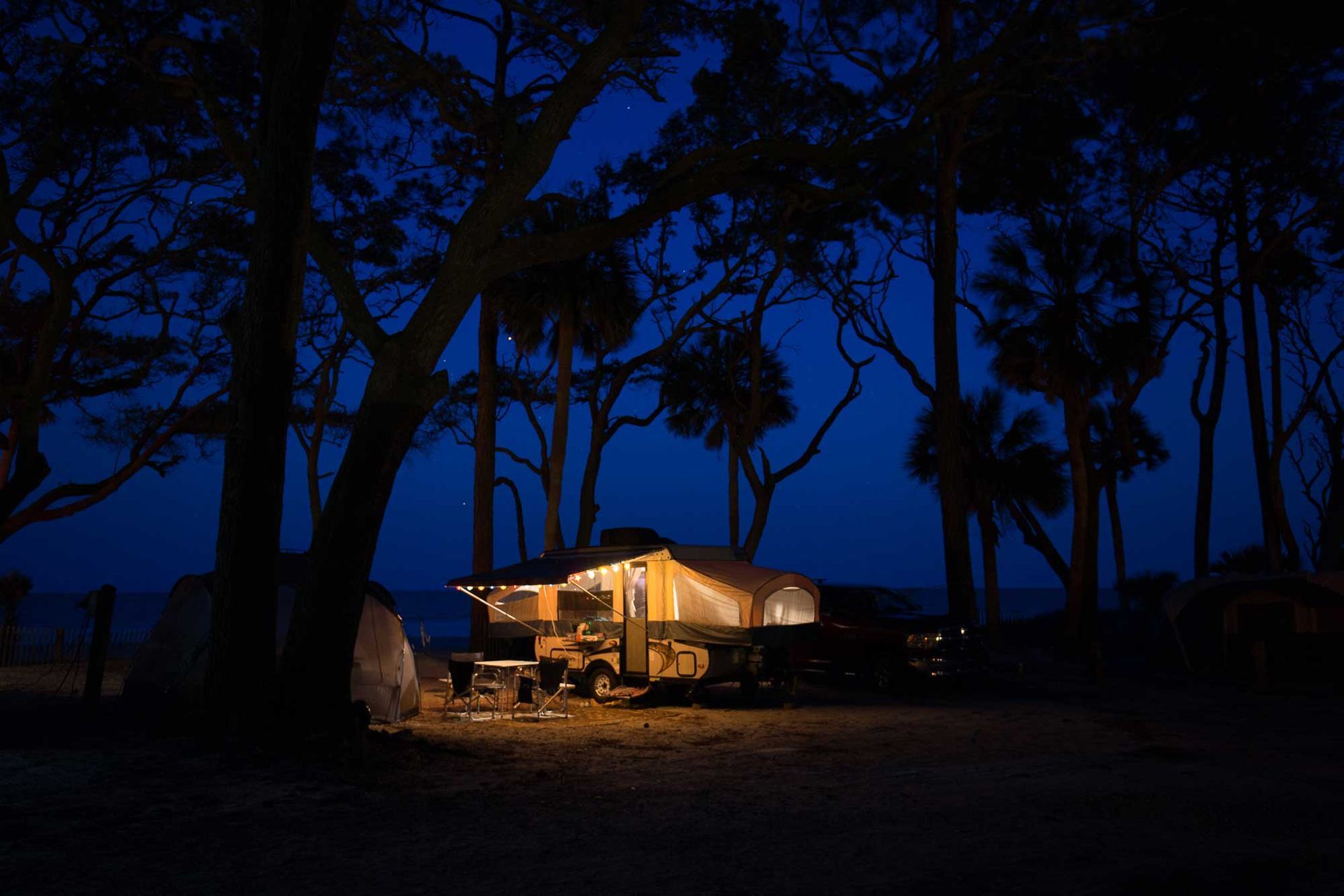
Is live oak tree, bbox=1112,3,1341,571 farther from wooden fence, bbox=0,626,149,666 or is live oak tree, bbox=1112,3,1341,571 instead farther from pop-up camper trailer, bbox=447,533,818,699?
wooden fence, bbox=0,626,149,666

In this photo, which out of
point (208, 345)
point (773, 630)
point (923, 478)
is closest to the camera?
point (773, 630)

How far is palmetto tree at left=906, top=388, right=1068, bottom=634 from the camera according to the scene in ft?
92.8

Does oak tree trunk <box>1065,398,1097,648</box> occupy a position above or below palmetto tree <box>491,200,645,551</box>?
below

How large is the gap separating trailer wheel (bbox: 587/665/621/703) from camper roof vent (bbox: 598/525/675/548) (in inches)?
71.6

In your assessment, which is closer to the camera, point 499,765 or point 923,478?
point 499,765

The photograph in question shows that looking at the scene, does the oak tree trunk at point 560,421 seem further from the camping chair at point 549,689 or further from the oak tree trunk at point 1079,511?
the oak tree trunk at point 1079,511

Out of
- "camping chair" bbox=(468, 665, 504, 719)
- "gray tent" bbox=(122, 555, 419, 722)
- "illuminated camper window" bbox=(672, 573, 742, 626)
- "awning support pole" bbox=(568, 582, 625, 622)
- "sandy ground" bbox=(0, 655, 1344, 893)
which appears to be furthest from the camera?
"awning support pole" bbox=(568, 582, 625, 622)

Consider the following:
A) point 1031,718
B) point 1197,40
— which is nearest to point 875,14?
point 1197,40

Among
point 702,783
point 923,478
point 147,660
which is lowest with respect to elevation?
point 702,783

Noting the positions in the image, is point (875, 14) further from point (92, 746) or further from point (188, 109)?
point (92, 746)

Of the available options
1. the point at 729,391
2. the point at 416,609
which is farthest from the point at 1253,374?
the point at 416,609

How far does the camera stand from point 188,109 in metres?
18.1

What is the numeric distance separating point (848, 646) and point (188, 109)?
1408 cm

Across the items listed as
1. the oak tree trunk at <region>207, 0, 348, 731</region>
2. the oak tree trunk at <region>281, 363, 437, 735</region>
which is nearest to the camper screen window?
the oak tree trunk at <region>281, 363, 437, 735</region>
